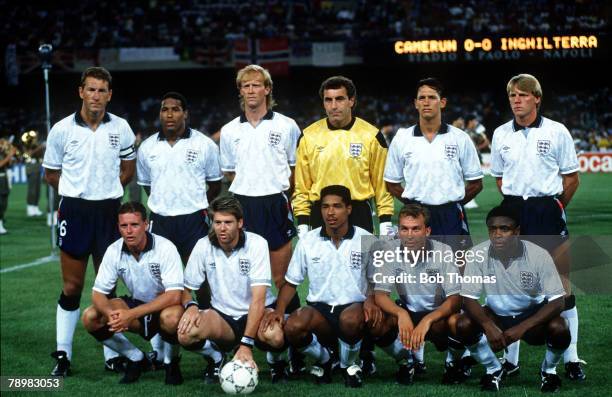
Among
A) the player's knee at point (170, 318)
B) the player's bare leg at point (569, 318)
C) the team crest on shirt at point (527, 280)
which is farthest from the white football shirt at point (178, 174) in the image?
the player's bare leg at point (569, 318)

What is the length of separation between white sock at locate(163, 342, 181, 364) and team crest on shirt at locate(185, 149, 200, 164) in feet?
4.36

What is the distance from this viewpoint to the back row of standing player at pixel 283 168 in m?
6.05

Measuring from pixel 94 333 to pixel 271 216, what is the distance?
4.90ft

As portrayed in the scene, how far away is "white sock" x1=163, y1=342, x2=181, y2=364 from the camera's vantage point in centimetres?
598

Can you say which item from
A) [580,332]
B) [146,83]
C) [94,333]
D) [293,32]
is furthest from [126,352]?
[146,83]

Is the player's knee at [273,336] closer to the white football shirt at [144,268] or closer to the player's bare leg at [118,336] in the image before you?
the white football shirt at [144,268]

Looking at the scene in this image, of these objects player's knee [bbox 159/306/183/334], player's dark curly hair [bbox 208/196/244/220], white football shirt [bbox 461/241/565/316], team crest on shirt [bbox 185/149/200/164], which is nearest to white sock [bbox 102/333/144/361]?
player's knee [bbox 159/306/183/334]

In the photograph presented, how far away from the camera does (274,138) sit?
6566 millimetres

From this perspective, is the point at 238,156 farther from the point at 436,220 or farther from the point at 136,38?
the point at 136,38

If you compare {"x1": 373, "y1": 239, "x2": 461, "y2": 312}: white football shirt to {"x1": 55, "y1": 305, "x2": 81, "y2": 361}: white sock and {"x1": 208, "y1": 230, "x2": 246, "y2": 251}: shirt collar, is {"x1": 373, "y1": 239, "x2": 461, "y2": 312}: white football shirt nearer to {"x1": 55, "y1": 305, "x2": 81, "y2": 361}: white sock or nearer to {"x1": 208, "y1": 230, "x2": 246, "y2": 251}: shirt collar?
{"x1": 208, "y1": 230, "x2": 246, "y2": 251}: shirt collar

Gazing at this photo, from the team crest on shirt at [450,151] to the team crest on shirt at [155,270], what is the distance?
2.09 meters

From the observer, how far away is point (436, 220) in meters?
6.18

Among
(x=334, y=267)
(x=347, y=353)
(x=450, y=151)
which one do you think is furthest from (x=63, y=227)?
(x=450, y=151)

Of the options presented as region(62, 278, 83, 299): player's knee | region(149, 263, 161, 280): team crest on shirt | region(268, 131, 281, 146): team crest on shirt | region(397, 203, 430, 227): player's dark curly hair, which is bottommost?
region(62, 278, 83, 299): player's knee
